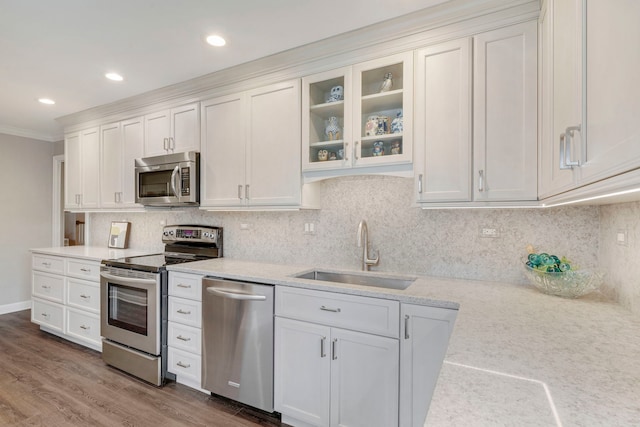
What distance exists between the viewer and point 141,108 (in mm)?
3258

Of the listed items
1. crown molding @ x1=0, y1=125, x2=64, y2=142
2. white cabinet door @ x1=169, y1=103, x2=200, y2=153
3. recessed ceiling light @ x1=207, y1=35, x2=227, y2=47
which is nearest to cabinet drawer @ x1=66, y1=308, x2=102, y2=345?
white cabinet door @ x1=169, y1=103, x2=200, y2=153

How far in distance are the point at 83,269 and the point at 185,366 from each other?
5.32 ft

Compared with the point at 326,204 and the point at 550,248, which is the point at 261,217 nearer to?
the point at 326,204

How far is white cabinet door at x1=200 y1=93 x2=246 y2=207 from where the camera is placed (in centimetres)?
265

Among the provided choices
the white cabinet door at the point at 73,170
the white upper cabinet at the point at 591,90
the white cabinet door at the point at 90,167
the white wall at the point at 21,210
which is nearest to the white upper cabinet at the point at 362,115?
A: the white upper cabinet at the point at 591,90

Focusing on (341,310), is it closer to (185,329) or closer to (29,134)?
(185,329)

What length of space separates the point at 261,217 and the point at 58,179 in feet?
13.1

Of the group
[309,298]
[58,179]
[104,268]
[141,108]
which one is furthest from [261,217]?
[58,179]

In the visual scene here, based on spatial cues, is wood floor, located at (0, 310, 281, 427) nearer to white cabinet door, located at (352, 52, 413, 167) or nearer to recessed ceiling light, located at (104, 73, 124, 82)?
white cabinet door, located at (352, 52, 413, 167)

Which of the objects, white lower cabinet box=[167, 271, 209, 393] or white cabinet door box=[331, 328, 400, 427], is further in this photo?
white lower cabinet box=[167, 271, 209, 393]

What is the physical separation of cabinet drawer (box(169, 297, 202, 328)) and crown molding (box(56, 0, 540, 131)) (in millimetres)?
1756

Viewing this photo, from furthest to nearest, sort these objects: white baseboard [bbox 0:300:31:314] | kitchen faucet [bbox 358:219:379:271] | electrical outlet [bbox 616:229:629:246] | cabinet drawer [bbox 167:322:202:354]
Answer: white baseboard [bbox 0:300:31:314]
cabinet drawer [bbox 167:322:202:354]
kitchen faucet [bbox 358:219:379:271]
electrical outlet [bbox 616:229:629:246]

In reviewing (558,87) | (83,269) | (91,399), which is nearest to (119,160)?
(83,269)

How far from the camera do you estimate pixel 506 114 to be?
1745 millimetres
